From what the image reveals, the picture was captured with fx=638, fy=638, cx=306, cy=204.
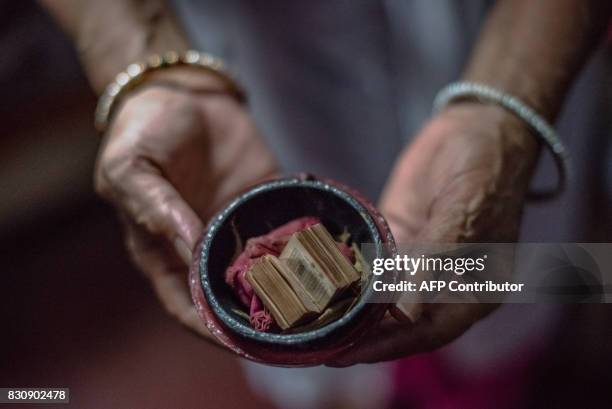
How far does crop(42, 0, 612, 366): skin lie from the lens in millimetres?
550

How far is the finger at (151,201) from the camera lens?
53 cm

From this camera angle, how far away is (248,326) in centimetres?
43

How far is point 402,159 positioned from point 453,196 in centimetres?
15

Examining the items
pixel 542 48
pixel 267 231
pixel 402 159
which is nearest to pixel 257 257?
pixel 267 231

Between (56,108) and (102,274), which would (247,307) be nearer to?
(102,274)

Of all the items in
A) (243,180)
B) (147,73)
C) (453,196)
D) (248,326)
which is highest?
A: (147,73)

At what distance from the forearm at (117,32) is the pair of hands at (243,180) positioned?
3.5 inches

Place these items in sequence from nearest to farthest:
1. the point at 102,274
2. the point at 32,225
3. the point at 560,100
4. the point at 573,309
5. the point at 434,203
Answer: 1. the point at 434,203
2. the point at 560,100
3. the point at 573,309
4. the point at 102,274
5. the point at 32,225

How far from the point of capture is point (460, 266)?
0.52 meters

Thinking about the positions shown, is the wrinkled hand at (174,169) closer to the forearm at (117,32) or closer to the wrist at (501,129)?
the forearm at (117,32)

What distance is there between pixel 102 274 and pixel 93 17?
482 mm

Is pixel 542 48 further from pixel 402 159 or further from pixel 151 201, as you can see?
pixel 151 201

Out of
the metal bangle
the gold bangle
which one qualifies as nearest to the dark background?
the metal bangle

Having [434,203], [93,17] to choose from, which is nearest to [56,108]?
[93,17]
